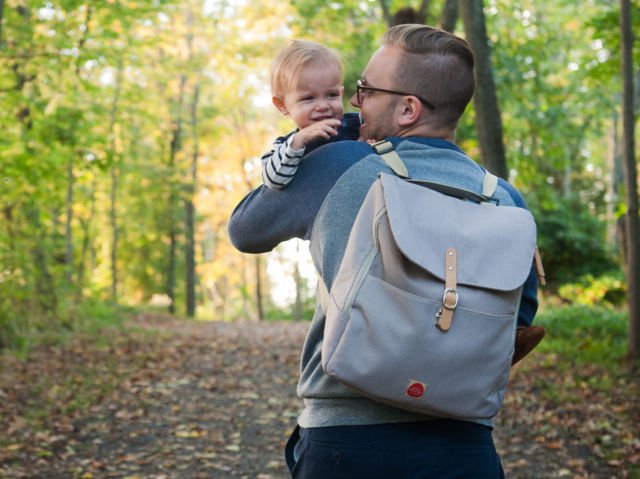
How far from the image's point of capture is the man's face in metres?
1.93

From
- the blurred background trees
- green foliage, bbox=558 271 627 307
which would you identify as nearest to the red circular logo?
the blurred background trees

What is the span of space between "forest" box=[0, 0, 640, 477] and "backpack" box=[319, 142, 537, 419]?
901 millimetres

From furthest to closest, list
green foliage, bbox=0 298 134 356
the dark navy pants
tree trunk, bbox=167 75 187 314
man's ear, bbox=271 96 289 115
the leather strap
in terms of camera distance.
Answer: tree trunk, bbox=167 75 187 314 < green foliage, bbox=0 298 134 356 < man's ear, bbox=271 96 289 115 < the dark navy pants < the leather strap

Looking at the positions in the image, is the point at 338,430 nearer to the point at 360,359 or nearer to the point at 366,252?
the point at 360,359

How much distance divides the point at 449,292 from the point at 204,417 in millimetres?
6455

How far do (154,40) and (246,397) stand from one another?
5.80 meters

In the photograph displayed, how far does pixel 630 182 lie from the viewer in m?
9.15

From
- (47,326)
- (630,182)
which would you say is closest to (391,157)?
(630,182)

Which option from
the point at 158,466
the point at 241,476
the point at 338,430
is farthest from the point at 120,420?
the point at 338,430

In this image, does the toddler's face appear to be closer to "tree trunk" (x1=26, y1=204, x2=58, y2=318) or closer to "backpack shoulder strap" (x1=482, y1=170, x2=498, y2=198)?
"backpack shoulder strap" (x1=482, y1=170, x2=498, y2=198)

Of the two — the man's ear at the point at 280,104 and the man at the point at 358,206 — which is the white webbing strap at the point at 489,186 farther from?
the man's ear at the point at 280,104

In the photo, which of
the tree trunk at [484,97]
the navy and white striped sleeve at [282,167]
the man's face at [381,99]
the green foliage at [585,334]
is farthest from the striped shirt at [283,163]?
the green foliage at [585,334]

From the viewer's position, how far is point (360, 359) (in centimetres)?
164

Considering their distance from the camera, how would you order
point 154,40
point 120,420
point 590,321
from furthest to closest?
point 590,321
point 154,40
point 120,420
